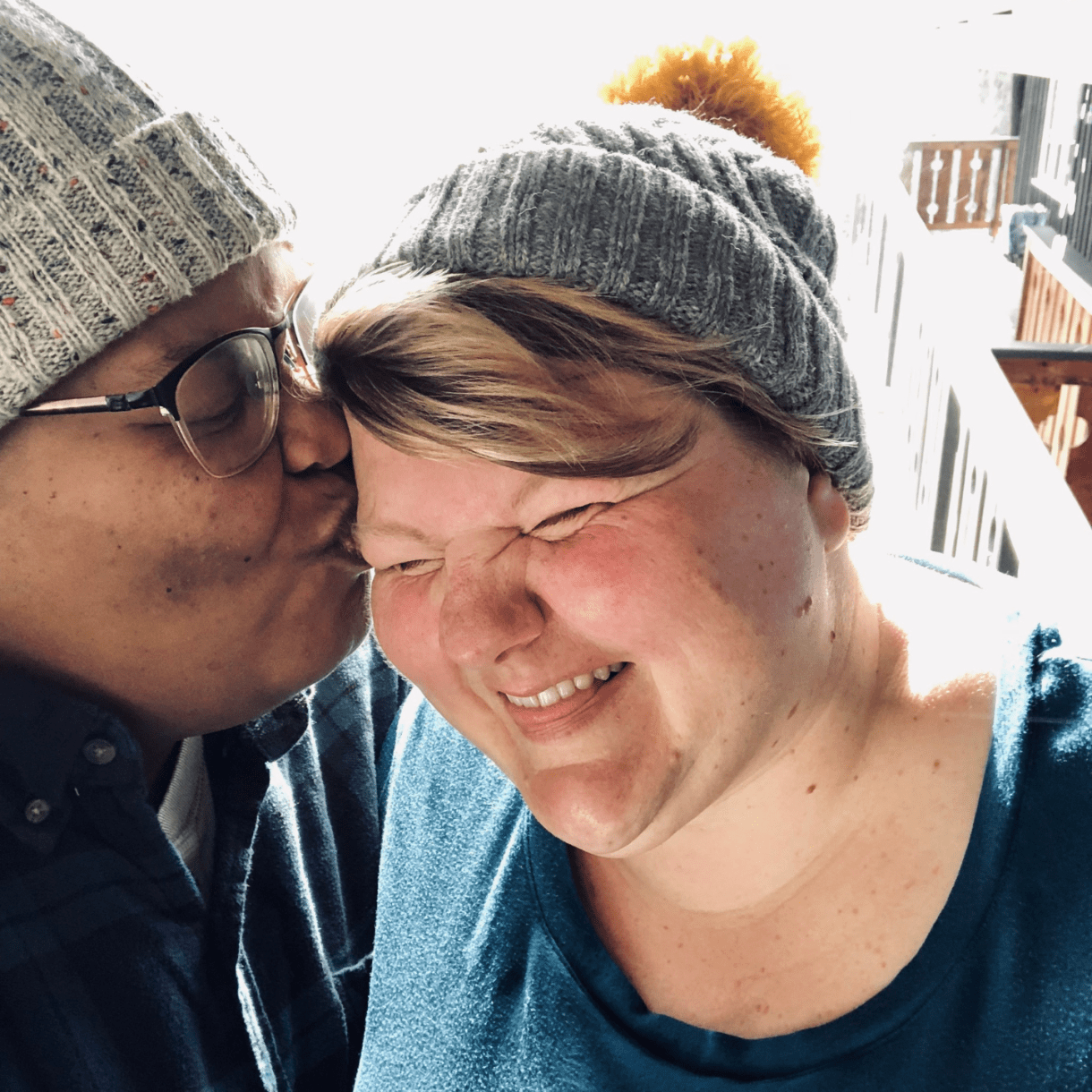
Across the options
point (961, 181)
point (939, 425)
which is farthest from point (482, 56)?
point (961, 181)

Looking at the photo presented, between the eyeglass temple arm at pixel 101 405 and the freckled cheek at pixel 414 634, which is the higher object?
the eyeglass temple arm at pixel 101 405

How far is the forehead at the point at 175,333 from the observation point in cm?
139

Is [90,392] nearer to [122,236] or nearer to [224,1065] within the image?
[122,236]

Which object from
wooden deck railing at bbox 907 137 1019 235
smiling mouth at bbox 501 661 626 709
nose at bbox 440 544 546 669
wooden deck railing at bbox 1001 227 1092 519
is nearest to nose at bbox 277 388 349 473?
nose at bbox 440 544 546 669

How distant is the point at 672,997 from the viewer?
134 cm

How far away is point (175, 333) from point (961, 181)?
30.6ft

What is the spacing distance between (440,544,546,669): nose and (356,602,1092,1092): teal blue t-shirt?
410 millimetres

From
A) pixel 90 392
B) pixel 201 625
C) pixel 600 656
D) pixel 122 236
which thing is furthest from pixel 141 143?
pixel 600 656

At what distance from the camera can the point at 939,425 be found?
2.85 meters

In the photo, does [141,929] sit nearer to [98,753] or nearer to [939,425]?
[98,753]

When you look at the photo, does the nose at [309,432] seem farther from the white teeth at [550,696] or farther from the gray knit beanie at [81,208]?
the white teeth at [550,696]

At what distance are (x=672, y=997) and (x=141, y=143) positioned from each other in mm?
1268

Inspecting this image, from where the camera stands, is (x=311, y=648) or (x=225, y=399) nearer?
(x=225, y=399)

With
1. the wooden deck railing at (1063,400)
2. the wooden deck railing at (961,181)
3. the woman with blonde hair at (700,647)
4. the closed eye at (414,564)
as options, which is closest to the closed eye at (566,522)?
the woman with blonde hair at (700,647)
